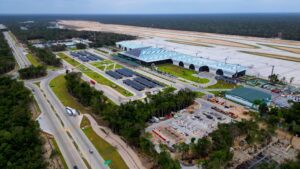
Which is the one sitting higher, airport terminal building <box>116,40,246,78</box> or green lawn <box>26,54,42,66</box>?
airport terminal building <box>116,40,246,78</box>

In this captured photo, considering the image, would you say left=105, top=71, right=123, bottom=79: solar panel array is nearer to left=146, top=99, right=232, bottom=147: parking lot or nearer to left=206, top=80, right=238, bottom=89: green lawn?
left=206, top=80, right=238, bottom=89: green lawn

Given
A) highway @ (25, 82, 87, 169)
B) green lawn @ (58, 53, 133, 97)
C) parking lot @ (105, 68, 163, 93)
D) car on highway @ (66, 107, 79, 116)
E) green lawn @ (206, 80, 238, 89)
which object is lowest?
highway @ (25, 82, 87, 169)

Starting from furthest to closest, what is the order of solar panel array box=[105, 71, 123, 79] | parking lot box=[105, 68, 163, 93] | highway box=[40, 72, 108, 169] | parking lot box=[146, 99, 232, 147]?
solar panel array box=[105, 71, 123, 79] → parking lot box=[105, 68, 163, 93] → parking lot box=[146, 99, 232, 147] → highway box=[40, 72, 108, 169]

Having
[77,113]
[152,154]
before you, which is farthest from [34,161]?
[77,113]

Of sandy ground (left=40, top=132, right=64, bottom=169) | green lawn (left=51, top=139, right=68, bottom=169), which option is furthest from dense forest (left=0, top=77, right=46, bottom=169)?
green lawn (left=51, top=139, right=68, bottom=169)

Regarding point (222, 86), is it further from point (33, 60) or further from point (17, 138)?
point (33, 60)

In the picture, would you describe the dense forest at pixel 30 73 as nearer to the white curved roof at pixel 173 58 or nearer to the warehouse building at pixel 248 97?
the white curved roof at pixel 173 58

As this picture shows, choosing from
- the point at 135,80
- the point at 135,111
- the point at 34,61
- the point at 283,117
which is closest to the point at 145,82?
the point at 135,80
